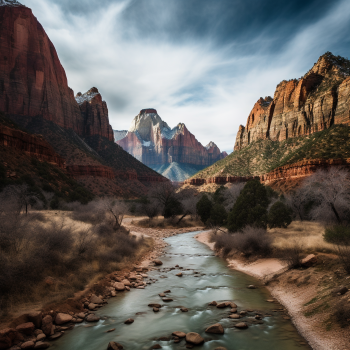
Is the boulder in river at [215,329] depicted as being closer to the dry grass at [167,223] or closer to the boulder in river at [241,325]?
the boulder in river at [241,325]

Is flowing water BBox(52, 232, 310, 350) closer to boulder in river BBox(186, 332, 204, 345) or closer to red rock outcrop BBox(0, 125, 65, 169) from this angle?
boulder in river BBox(186, 332, 204, 345)

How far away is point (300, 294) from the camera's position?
10.7 m

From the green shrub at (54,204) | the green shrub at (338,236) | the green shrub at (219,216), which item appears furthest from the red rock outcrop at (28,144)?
the green shrub at (338,236)

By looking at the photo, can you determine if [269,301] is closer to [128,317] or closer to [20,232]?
[128,317]

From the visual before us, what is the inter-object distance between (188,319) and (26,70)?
354ft

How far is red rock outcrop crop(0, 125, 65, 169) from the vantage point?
135 feet

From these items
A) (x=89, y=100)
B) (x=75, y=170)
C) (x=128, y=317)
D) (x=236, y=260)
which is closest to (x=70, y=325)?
(x=128, y=317)

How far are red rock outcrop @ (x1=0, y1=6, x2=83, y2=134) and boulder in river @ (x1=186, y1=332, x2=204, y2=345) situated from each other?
96832 mm

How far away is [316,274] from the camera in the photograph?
1147 centimetres

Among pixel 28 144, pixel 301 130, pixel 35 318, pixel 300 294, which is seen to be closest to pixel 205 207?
pixel 300 294

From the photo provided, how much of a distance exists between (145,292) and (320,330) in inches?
310

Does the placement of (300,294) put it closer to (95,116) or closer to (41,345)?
(41,345)

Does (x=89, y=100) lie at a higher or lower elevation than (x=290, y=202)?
higher

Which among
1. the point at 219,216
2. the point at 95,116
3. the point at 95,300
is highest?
the point at 95,116
